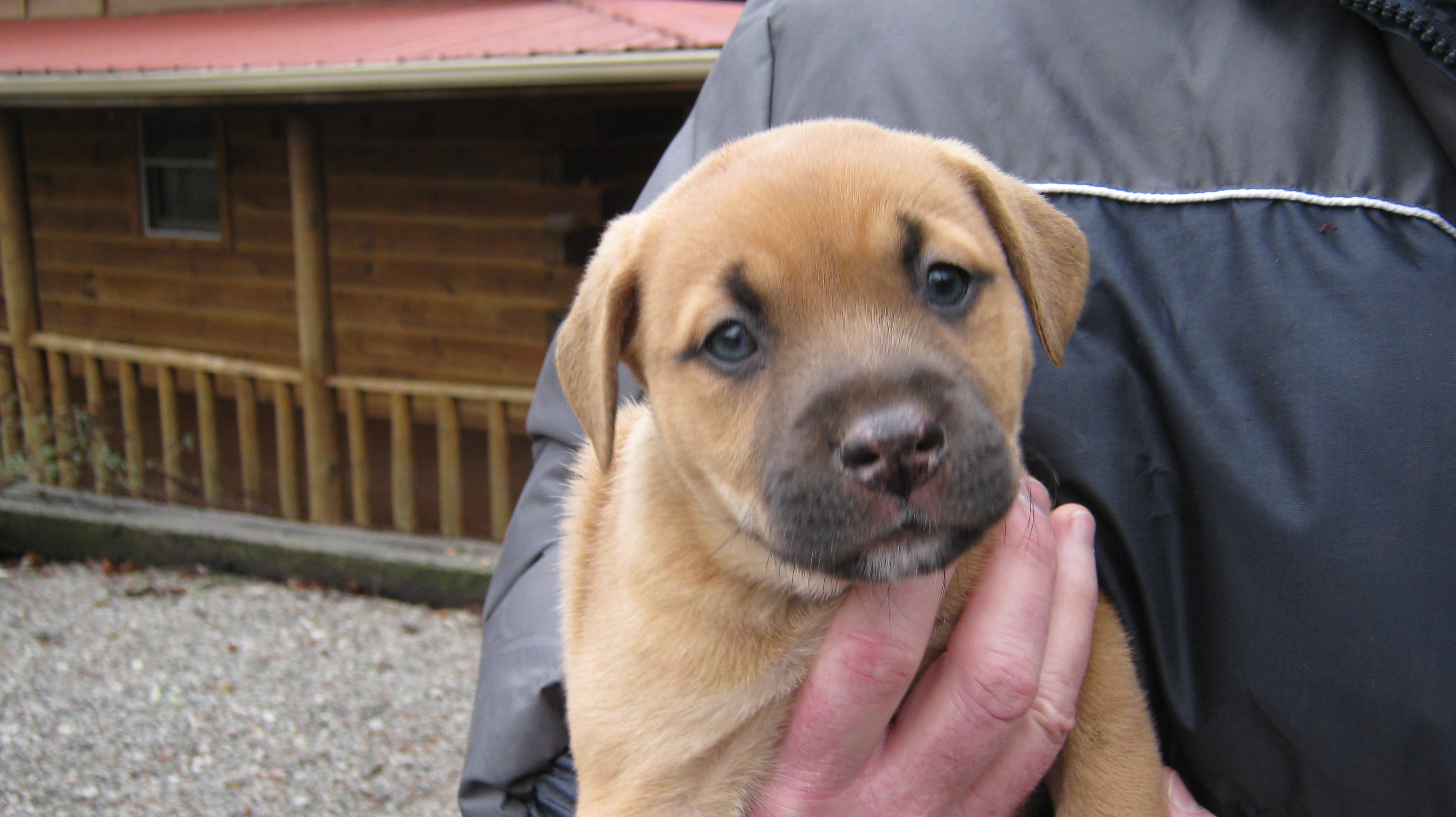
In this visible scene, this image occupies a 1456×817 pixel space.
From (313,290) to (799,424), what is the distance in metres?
7.87

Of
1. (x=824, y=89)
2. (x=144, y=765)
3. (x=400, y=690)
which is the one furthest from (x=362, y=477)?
(x=824, y=89)

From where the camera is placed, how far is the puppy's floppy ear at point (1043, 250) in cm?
187

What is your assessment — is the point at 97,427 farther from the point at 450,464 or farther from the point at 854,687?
the point at 854,687

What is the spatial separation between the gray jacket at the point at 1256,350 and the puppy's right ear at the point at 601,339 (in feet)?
2.10

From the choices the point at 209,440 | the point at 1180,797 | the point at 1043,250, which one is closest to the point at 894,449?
the point at 1043,250

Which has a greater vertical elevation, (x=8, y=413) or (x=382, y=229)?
(x=382, y=229)

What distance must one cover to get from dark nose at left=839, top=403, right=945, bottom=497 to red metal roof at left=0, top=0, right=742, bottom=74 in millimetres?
6180

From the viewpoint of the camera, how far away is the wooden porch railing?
27.7 feet

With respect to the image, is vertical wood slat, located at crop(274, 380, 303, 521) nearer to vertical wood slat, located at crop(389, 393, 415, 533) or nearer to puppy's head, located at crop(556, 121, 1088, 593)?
vertical wood slat, located at crop(389, 393, 415, 533)

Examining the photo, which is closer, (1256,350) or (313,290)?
(1256,350)

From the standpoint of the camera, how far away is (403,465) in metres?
8.71

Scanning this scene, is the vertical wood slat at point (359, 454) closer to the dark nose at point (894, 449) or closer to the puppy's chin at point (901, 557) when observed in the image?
the puppy's chin at point (901, 557)

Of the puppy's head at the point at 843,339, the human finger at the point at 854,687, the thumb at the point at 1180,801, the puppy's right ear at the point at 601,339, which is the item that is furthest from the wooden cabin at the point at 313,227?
the thumb at the point at 1180,801

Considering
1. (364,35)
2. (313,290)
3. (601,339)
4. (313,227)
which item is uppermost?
(601,339)
